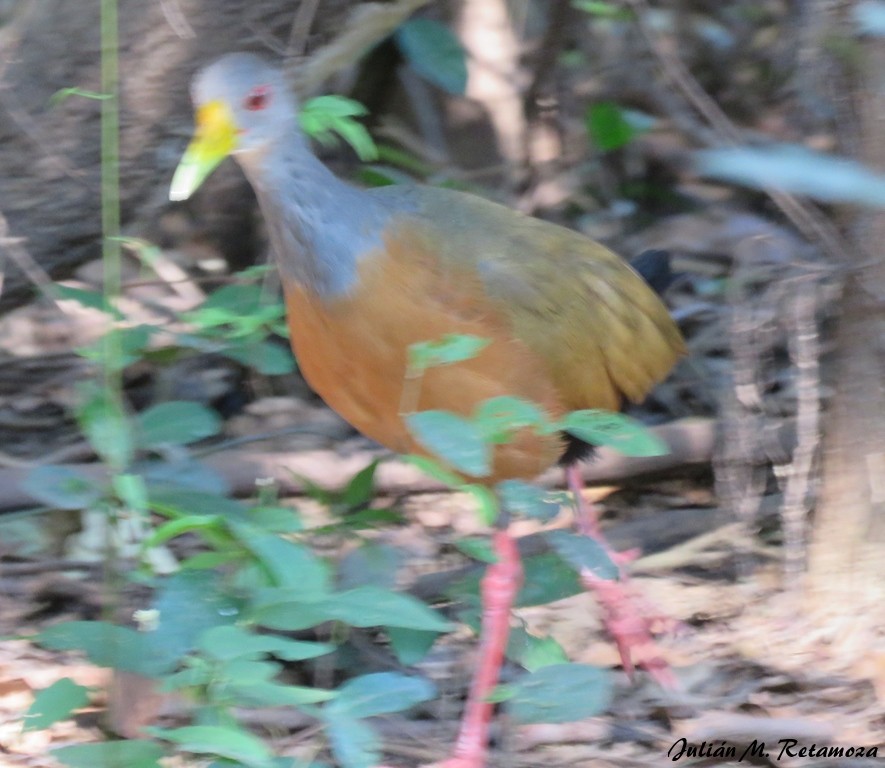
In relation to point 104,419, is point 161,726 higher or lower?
lower

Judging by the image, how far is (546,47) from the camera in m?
5.55

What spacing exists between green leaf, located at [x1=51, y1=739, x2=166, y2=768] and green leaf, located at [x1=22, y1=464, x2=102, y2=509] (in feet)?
2.16

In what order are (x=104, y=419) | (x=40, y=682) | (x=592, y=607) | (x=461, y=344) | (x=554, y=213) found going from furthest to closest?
(x=554, y=213), (x=592, y=607), (x=40, y=682), (x=104, y=419), (x=461, y=344)

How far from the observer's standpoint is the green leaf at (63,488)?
113 inches

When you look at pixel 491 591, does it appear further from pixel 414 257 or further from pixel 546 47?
pixel 546 47

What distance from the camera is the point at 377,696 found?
237cm

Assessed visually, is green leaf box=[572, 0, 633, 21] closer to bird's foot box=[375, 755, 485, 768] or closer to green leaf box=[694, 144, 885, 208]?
bird's foot box=[375, 755, 485, 768]

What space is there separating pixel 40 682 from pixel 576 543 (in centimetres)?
157

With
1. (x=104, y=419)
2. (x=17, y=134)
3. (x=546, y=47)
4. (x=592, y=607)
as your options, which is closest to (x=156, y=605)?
(x=104, y=419)

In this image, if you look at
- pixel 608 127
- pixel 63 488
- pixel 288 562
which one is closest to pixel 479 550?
pixel 288 562

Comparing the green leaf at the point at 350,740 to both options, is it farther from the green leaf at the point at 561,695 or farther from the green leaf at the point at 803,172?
the green leaf at the point at 803,172

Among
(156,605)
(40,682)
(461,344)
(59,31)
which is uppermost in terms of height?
(59,31)

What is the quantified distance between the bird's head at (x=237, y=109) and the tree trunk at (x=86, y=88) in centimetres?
93

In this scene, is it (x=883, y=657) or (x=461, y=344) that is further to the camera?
(x=883, y=657)
